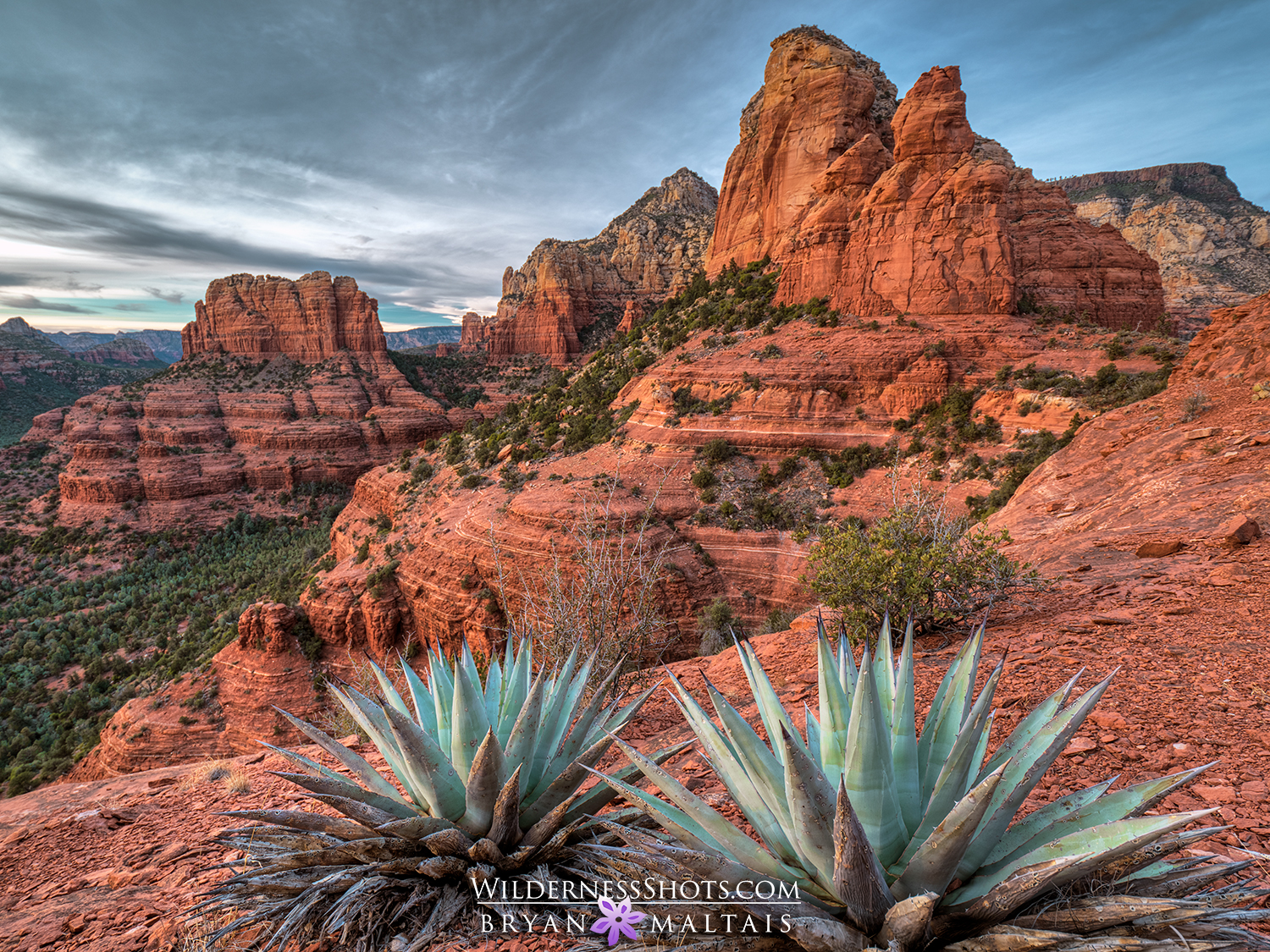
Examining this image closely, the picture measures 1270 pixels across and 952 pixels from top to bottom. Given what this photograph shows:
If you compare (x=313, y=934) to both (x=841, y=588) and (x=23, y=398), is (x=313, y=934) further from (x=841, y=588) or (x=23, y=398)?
(x=23, y=398)

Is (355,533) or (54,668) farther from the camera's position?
(355,533)

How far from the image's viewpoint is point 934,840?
1.34 metres

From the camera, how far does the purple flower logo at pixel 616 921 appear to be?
1564 millimetres

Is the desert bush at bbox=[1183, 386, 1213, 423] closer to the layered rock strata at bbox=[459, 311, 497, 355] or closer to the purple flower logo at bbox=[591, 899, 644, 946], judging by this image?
the purple flower logo at bbox=[591, 899, 644, 946]

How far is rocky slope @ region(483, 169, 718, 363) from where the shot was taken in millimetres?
68500

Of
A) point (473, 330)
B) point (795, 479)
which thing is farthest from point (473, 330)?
point (795, 479)

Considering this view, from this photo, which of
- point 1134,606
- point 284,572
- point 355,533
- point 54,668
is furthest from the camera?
point 284,572

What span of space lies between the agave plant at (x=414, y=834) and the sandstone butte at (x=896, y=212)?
81.7ft

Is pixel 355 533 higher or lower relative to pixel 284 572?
higher

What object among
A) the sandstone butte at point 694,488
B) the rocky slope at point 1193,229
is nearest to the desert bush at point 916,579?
the sandstone butte at point 694,488

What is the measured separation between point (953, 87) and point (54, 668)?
164 ft

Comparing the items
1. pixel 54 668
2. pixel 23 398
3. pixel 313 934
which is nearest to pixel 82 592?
pixel 54 668

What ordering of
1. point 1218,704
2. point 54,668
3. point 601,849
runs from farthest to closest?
point 54,668 < point 1218,704 < point 601,849

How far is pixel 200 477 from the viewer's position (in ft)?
154
